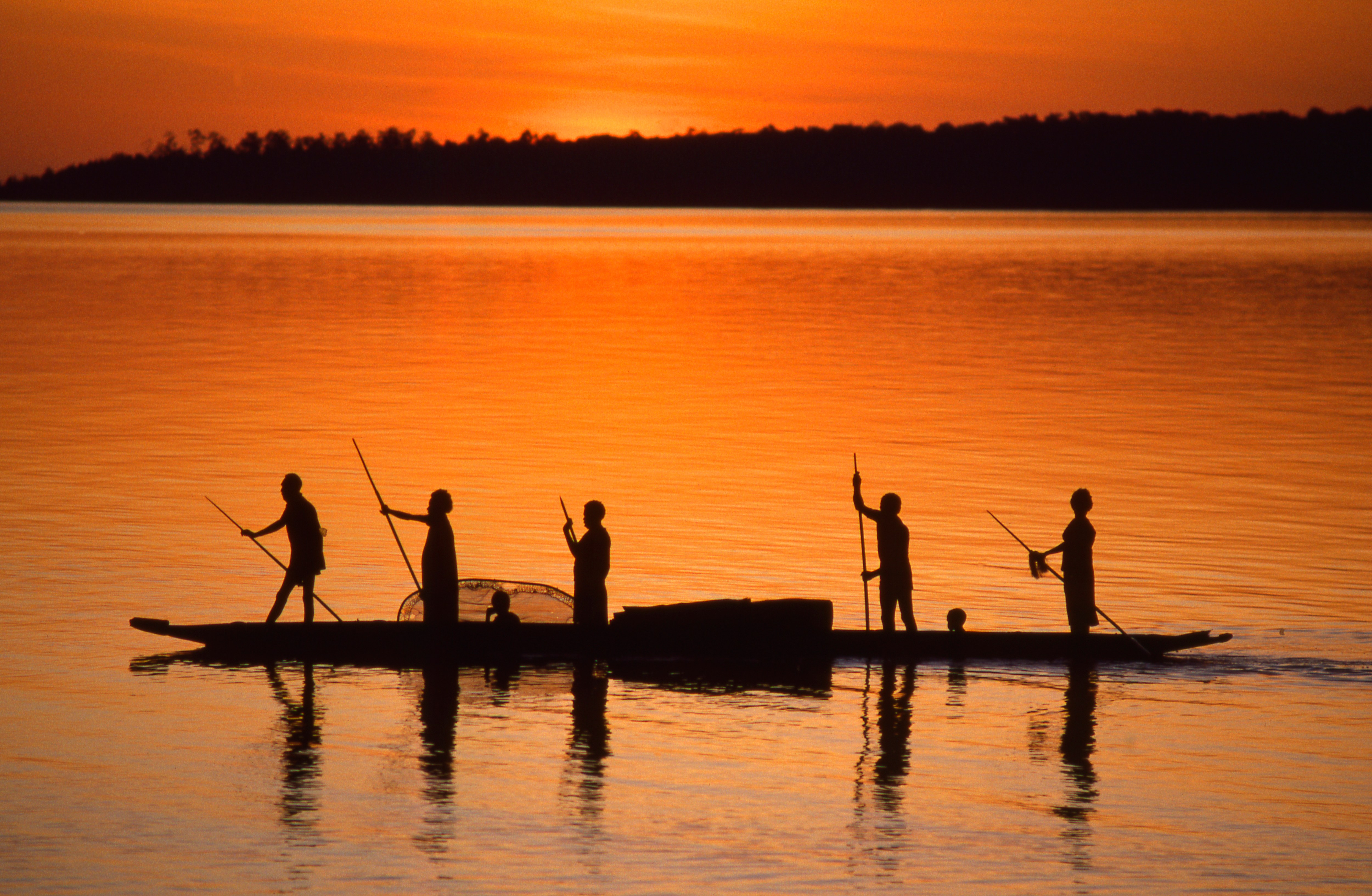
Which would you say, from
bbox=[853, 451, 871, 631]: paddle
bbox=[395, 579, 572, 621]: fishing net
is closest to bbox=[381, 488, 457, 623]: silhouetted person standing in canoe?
bbox=[395, 579, 572, 621]: fishing net

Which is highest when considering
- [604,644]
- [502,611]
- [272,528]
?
[272,528]

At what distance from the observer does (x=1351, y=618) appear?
21438mm

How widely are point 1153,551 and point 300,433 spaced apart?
20.5 m

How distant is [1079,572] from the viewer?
18969 mm

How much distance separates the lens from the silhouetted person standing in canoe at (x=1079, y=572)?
745 inches

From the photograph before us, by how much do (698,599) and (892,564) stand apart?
4207 millimetres

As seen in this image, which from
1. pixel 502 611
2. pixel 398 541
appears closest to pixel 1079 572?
pixel 502 611

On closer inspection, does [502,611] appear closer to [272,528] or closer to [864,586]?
[272,528]

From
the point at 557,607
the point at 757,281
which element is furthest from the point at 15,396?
the point at 757,281

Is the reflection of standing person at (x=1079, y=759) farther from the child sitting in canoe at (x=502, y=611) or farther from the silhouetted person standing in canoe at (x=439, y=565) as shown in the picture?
the silhouetted person standing in canoe at (x=439, y=565)

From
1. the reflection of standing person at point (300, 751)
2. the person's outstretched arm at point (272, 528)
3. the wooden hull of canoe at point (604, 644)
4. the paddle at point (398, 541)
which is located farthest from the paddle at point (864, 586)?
the person's outstretched arm at point (272, 528)

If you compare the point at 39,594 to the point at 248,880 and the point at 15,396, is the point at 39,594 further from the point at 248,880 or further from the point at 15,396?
the point at 15,396

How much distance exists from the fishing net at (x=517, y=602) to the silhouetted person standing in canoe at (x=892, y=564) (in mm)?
3420

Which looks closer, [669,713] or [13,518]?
[669,713]
